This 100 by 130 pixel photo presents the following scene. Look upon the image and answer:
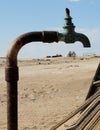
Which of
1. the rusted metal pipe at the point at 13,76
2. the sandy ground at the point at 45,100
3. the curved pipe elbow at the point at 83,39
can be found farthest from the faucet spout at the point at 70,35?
the sandy ground at the point at 45,100

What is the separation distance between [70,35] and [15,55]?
0.62 metres

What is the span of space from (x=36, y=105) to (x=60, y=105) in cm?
66

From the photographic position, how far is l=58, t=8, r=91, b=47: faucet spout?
15.0 ft

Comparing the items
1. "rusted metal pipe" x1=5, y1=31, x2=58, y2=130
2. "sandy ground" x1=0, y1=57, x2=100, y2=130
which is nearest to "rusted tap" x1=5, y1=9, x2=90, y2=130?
"rusted metal pipe" x1=5, y1=31, x2=58, y2=130

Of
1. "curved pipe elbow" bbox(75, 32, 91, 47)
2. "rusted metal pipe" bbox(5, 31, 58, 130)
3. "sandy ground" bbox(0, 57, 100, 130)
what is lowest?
"sandy ground" bbox(0, 57, 100, 130)

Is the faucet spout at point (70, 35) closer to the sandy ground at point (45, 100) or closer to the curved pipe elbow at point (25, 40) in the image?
the curved pipe elbow at point (25, 40)

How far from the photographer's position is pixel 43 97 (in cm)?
1315

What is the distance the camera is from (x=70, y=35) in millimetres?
4574

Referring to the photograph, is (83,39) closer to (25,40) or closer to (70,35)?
(70,35)

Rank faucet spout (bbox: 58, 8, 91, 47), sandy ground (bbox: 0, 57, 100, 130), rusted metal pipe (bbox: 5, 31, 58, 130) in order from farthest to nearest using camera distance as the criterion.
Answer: sandy ground (bbox: 0, 57, 100, 130), faucet spout (bbox: 58, 8, 91, 47), rusted metal pipe (bbox: 5, 31, 58, 130)

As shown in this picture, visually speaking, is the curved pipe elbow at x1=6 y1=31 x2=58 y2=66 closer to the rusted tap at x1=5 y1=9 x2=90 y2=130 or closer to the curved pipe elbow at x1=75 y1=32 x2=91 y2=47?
the rusted tap at x1=5 y1=9 x2=90 y2=130

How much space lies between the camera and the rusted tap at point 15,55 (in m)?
4.36

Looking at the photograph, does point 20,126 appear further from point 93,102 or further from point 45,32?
point 45,32

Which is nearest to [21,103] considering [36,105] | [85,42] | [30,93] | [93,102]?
[36,105]
